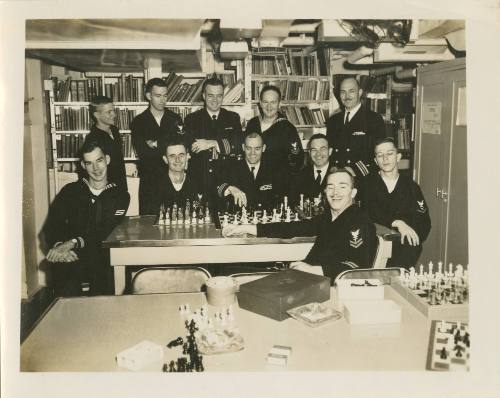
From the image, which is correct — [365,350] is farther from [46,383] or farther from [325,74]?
[325,74]

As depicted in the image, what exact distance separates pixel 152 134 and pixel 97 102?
0.78m

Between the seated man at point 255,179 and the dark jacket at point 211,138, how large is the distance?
9 centimetres

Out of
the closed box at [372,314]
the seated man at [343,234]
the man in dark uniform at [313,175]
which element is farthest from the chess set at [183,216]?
the closed box at [372,314]

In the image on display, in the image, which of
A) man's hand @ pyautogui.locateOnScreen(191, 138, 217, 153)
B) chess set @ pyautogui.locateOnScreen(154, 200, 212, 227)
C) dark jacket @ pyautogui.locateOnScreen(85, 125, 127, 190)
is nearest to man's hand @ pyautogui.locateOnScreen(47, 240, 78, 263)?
chess set @ pyautogui.locateOnScreen(154, 200, 212, 227)

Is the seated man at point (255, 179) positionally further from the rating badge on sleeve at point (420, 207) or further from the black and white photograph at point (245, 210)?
the rating badge on sleeve at point (420, 207)

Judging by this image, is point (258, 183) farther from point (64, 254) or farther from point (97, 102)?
point (97, 102)

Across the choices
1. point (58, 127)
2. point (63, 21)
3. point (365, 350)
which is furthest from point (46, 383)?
point (58, 127)

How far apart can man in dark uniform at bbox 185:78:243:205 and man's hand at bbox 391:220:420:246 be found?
1.22 metres

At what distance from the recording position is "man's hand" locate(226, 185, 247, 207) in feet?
10.1

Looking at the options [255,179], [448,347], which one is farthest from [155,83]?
[448,347]

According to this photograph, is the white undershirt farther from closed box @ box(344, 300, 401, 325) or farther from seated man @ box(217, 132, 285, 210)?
closed box @ box(344, 300, 401, 325)

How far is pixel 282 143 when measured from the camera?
3.49m

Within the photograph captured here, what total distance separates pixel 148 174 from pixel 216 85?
89cm

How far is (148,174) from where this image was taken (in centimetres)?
319
